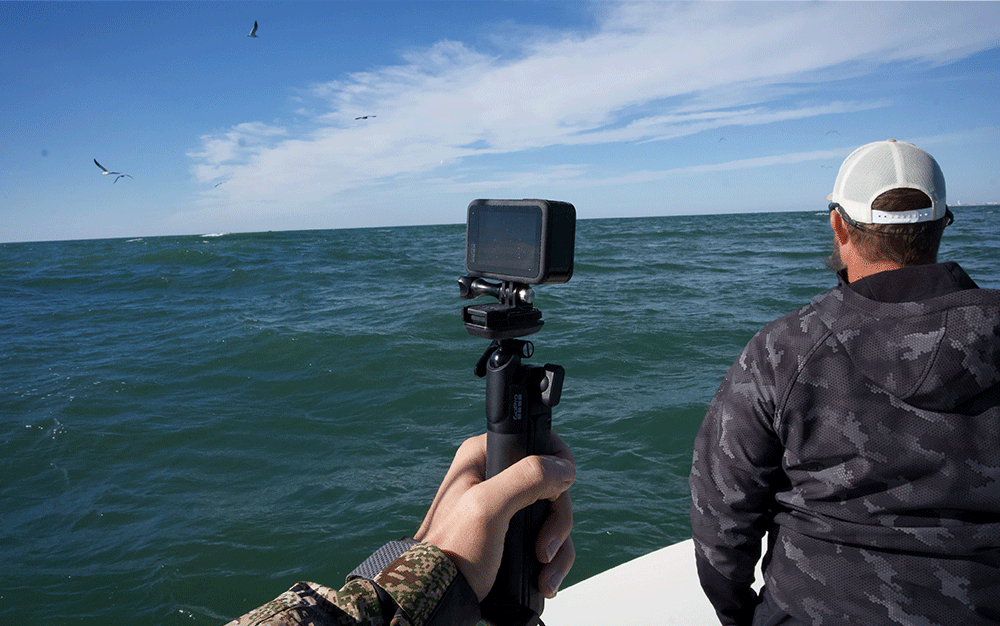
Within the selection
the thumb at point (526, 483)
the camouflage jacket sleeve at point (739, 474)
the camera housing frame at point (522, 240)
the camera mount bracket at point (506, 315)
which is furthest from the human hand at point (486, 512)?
the camouflage jacket sleeve at point (739, 474)

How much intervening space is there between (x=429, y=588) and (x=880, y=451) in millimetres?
1214

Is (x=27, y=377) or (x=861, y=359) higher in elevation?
(x=861, y=359)

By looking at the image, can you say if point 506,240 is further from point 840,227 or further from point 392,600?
point 840,227

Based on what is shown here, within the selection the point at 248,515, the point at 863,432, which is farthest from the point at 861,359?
the point at 248,515

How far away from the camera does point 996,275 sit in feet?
52.3

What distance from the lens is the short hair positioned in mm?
1635

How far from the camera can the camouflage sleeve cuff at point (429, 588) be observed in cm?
78

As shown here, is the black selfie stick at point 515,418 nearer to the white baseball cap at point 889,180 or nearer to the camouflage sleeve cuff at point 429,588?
the camouflage sleeve cuff at point 429,588

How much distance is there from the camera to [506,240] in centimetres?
125

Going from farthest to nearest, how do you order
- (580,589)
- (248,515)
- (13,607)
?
(248,515) → (13,607) → (580,589)

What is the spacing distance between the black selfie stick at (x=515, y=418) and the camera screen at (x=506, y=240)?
5 cm

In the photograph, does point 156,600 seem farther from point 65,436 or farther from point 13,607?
point 65,436

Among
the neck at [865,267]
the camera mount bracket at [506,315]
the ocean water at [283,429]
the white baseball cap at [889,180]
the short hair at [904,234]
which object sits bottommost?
the ocean water at [283,429]

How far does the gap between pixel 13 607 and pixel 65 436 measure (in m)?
3.66
